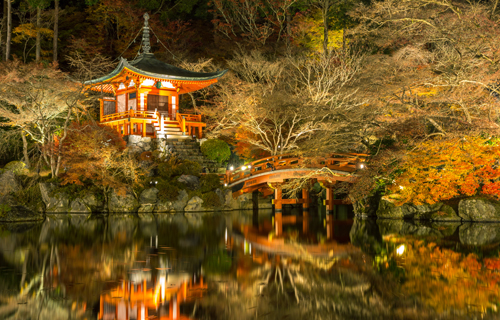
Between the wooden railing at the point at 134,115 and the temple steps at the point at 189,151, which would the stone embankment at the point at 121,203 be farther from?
the wooden railing at the point at 134,115

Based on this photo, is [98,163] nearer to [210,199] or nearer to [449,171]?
[210,199]

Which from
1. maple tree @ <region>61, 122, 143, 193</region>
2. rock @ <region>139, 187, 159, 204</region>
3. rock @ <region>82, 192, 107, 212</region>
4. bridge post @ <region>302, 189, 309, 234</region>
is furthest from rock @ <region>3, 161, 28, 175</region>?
bridge post @ <region>302, 189, 309, 234</region>

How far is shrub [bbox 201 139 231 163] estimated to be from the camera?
23109 millimetres

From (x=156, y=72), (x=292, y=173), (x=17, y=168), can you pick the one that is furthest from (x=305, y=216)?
(x=17, y=168)

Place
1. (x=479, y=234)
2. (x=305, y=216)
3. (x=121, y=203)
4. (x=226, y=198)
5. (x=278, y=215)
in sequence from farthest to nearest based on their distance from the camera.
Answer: (x=226, y=198) → (x=121, y=203) → (x=278, y=215) → (x=305, y=216) → (x=479, y=234)

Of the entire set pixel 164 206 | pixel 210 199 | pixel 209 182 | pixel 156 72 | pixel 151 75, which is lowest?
pixel 164 206

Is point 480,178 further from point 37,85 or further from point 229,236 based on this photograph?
point 37,85

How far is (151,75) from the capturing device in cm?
2323

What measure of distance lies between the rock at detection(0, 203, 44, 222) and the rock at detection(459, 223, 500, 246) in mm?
13238

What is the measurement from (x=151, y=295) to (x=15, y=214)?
1157 centimetres

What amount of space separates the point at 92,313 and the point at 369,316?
3226mm

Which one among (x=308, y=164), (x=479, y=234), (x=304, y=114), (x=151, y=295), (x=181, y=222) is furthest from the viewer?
(x=304, y=114)

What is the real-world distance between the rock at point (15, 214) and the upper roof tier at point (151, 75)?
8.38 metres

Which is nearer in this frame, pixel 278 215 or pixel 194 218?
pixel 194 218
